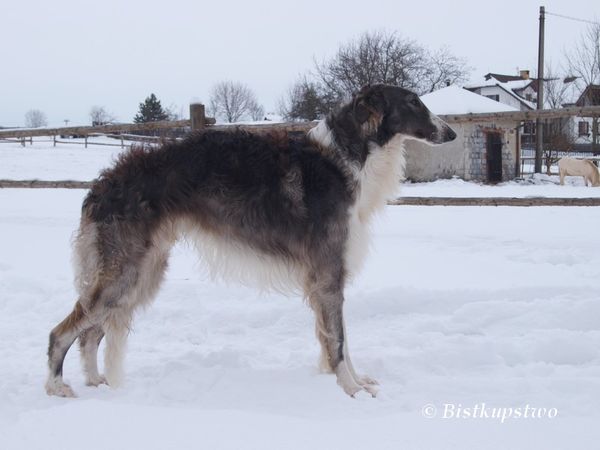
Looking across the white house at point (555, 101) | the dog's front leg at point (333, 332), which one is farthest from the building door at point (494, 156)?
the dog's front leg at point (333, 332)

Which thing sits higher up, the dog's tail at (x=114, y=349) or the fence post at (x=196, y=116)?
the fence post at (x=196, y=116)

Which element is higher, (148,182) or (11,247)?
(148,182)

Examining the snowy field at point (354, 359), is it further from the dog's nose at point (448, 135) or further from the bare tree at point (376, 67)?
the bare tree at point (376, 67)

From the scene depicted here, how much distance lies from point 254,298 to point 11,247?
144 inches

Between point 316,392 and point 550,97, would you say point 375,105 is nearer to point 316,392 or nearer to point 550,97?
point 316,392

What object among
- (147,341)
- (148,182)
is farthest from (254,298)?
(148,182)

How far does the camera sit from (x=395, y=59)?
3531cm

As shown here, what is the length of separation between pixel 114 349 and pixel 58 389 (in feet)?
1.27

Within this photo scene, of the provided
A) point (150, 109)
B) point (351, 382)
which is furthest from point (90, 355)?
point (150, 109)

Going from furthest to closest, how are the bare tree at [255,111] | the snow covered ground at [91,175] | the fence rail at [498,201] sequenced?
the bare tree at [255,111] → the snow covered ground at [91,175] → the fence rail at [498,201]

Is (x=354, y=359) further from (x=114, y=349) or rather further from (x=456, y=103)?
(x=456, y=103)

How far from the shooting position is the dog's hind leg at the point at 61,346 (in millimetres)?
3421

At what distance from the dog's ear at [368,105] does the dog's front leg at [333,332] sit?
1151mm

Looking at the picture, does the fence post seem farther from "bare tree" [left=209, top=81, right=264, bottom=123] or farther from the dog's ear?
"bare tree" [left=209, top=81, right=264, bottom=123]
